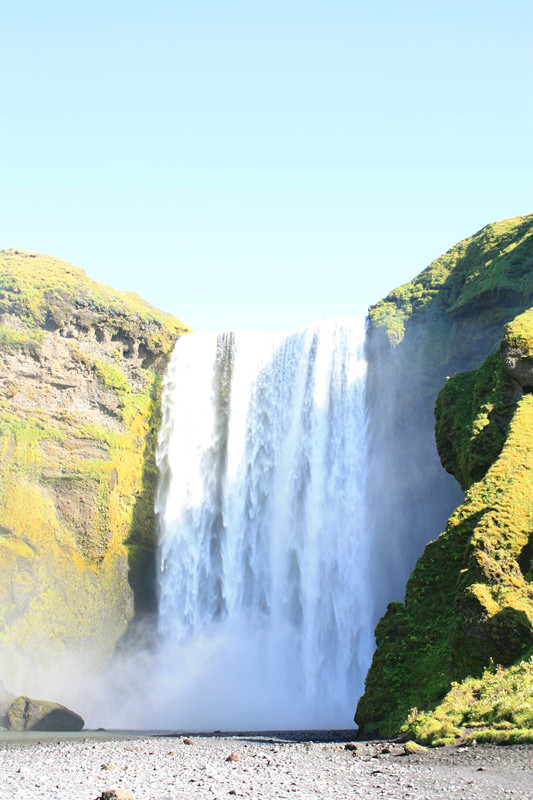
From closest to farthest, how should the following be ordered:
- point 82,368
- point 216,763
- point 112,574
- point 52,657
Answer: point 216,763
point 52,657
point 112,574
point 82,368

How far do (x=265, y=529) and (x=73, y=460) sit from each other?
10475mm

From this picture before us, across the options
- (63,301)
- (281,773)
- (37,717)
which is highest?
(63,301)

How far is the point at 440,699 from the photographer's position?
14391 mm

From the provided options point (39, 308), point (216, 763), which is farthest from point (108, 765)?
point (39, 308)

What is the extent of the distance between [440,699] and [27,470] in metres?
24.9

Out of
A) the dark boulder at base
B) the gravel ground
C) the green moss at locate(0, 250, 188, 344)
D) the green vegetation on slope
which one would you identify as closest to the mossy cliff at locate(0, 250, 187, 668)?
the green moss at locate(0, 250, 188, 344)

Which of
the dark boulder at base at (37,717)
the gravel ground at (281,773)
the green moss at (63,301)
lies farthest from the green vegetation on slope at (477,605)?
the green moss at (63,301)

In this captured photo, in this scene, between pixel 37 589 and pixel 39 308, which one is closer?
pixel 37 589

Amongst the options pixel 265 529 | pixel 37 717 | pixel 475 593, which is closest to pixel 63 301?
pixel 265 529

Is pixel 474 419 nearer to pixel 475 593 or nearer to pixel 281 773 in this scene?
pixel 475 593

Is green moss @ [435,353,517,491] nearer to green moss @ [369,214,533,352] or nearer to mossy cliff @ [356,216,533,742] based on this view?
mossy cliff @ [356,216,533,742]

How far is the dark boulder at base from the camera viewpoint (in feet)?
83.2

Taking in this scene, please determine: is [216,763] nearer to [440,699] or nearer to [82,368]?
[440,699]

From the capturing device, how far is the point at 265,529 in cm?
3388
